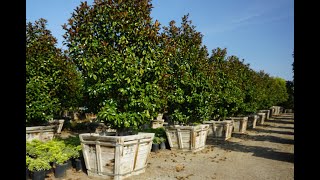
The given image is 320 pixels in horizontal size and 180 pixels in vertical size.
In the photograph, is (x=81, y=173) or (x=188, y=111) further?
(x=188, y=111)

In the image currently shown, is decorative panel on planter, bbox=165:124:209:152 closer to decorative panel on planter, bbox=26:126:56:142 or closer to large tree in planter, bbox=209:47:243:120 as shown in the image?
large tree in planter, bbox=209:47:243:120

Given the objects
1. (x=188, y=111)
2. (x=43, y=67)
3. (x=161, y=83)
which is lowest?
(x=188, y=111)

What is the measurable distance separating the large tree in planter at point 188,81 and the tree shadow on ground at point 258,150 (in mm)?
2125

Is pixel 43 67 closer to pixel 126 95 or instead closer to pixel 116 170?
pixel 126 95

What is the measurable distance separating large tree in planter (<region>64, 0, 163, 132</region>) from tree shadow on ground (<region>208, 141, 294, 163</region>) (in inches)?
214

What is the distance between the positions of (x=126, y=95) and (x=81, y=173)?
239 centimetres

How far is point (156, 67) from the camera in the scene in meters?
7.76

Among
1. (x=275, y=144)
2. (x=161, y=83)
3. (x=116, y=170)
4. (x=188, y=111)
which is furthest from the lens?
(x=275, y=144)

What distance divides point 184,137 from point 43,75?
599 cm

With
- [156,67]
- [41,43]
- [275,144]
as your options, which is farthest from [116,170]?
[275,144]

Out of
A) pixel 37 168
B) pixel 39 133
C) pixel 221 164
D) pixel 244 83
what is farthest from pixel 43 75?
pixel 244 83

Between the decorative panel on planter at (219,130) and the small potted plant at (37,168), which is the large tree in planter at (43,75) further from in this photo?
the decorative panel on planter at (219,130)

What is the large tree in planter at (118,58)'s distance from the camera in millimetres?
7320
